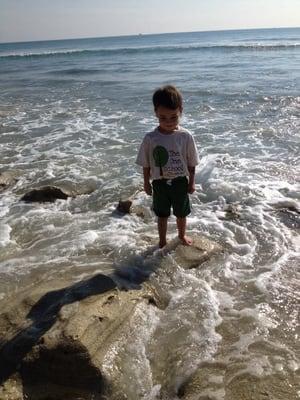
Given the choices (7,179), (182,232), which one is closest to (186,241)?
(182,232)

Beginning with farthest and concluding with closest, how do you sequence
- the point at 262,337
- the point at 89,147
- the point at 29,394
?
the point at 89,147 → the point at 262,337 → the point at 29,394

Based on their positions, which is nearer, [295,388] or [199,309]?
[295,388]

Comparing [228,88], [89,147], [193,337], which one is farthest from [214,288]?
[228,88]

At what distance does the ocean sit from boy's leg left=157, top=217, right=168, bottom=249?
0.17m

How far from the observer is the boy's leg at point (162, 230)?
15.7 ft

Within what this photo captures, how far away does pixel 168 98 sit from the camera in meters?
3.96

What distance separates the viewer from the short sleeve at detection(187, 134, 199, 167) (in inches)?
173

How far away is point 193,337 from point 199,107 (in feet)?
33.8

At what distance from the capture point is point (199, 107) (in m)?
12.9

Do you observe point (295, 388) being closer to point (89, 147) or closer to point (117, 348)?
point (117, 348)

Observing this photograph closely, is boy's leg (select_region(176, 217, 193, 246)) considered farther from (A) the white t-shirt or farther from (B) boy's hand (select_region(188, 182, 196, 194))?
(A) the white t-shirt

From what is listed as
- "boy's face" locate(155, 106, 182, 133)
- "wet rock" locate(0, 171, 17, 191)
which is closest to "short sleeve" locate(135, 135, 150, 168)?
"boy's face" locate(155, 106, 182, 133)

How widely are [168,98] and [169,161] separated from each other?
2.40 feet

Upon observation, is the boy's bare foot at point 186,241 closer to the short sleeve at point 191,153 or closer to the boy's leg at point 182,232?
the boy's leg at point 182,232
